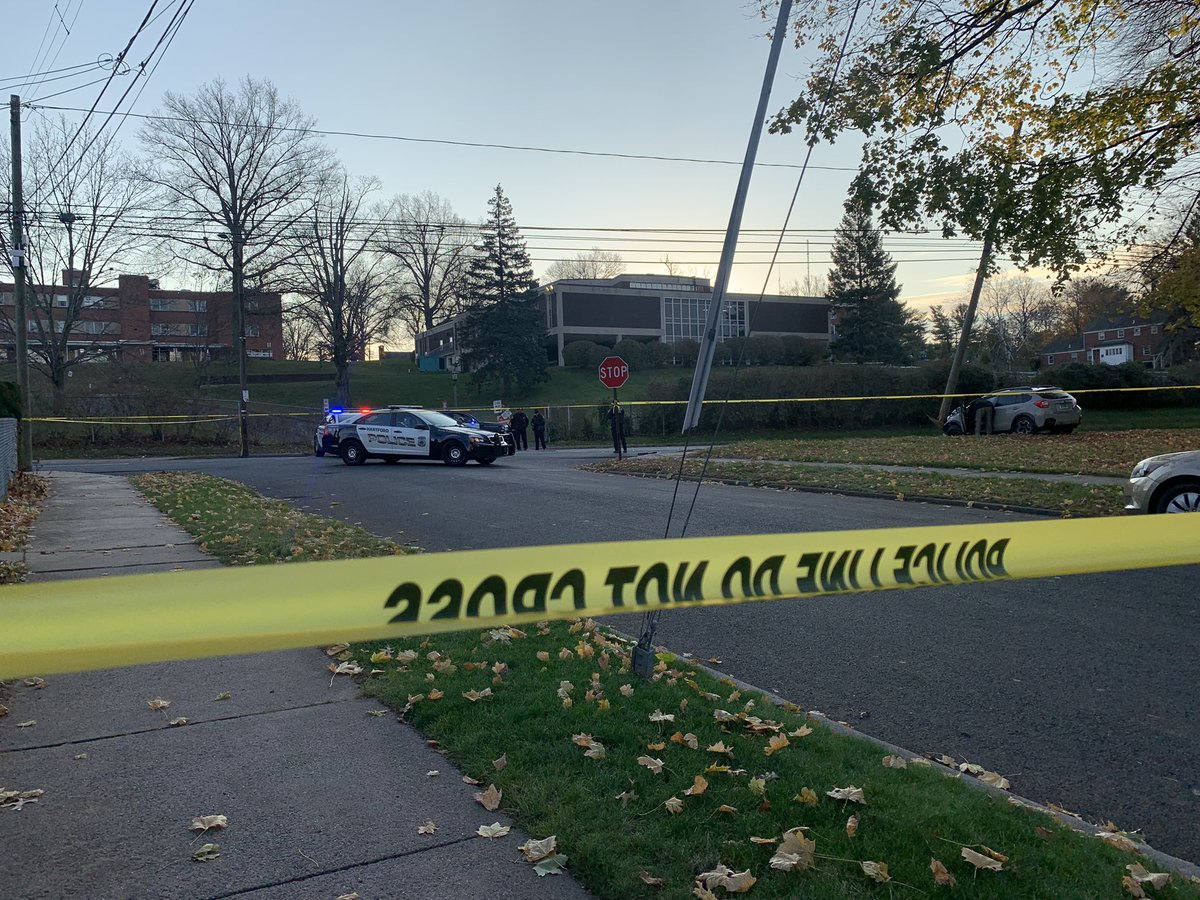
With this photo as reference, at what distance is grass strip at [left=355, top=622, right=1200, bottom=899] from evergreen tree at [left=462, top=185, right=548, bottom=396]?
195 feet

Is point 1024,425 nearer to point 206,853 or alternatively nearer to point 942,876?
point 942,876

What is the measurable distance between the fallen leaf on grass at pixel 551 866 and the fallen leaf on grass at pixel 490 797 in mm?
457

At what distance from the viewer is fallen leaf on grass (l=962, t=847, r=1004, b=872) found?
281 cm

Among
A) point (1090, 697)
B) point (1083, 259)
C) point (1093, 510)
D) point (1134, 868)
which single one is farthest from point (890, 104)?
point (1134, 868)

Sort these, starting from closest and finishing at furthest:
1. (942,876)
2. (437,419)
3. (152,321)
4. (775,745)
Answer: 1. (942,876)
2. (775,745)
3. (437,419)
4. (152,321)

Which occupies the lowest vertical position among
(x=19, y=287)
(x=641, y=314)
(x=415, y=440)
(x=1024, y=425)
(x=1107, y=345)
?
(x=415, y=440)

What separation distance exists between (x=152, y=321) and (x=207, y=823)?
3547 inches

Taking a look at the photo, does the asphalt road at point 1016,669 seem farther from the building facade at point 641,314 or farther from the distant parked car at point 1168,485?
the building facade at point 641,314

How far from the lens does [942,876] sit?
108 inches

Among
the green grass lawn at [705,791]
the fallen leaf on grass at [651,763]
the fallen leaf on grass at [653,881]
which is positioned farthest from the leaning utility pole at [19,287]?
the fallen leaf on grass at [653,881]

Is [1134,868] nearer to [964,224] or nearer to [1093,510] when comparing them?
[1093,510]

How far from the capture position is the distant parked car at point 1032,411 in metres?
25.8

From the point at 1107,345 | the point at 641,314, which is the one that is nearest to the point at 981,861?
the point at 641,314

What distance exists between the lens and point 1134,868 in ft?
9.26
